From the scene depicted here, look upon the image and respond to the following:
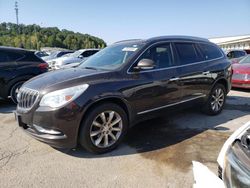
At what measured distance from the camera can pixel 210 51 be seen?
5848mm

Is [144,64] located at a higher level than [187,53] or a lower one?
lower

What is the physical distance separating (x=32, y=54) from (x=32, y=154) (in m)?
4.43

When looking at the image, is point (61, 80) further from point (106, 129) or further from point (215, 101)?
point (215, 101)

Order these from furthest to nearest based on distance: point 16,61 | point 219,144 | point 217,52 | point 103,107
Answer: point 16,61, point 217,52, point 219,144, point 103,107

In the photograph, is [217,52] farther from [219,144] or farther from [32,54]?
[32,54]

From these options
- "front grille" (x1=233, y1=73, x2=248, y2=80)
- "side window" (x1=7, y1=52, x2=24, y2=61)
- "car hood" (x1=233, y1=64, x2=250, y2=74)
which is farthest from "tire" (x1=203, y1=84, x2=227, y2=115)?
"side window" (x1=7, y1=52, x2=24, y2=61)

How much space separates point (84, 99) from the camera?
3.52 m

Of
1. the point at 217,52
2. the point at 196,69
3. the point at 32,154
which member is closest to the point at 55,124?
the point at 32,154

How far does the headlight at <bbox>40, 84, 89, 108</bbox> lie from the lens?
3451 mm

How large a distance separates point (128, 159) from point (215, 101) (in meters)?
3.07

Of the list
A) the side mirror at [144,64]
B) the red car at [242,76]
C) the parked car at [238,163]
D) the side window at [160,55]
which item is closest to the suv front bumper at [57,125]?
the side mirror at [144,64]

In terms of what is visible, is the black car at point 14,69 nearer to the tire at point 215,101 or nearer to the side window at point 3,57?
the side window at point 3,57

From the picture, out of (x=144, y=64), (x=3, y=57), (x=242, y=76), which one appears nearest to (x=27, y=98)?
(x=144, y=64)

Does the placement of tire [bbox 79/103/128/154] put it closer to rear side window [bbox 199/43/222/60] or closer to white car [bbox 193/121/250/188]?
white car [bbox 193/121/250/188]
